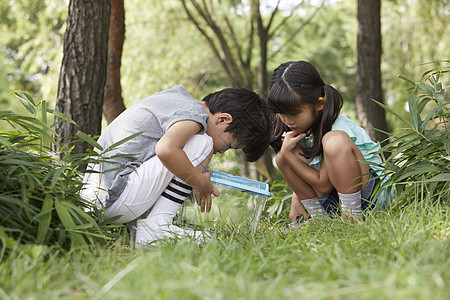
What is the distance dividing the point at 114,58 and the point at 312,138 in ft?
6.60

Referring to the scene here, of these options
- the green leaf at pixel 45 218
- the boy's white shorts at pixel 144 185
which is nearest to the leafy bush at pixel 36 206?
the green leaf at pixel 45 218

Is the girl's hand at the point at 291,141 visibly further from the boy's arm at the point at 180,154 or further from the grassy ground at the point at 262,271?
the grassy ground at the point at 262,271

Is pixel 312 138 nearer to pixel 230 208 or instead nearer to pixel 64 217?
pixel 230 208

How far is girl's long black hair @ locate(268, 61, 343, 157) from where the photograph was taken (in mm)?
2314

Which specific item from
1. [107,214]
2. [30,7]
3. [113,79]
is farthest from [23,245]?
[30,7]

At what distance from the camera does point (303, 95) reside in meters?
2.31

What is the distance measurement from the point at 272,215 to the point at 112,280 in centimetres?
180

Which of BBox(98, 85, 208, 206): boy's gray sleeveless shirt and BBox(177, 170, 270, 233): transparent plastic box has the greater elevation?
BBox(98, 85, 208, 206): boy's gray sleeveless shirt

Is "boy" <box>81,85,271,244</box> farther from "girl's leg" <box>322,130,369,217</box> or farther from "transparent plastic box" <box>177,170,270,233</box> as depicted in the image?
"girl's leg" <box>322,130,369,217</box>

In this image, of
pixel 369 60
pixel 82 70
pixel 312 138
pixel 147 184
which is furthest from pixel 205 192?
pixel 369 60

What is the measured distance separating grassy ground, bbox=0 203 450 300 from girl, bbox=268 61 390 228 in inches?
25.6

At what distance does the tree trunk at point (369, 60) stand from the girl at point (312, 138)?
64.2 inches

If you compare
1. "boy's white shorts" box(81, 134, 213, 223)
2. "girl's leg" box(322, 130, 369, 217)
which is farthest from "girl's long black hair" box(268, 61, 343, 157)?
"boy's white shorts" box(81, 134, 213, 223)

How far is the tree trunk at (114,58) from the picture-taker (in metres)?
3.76
